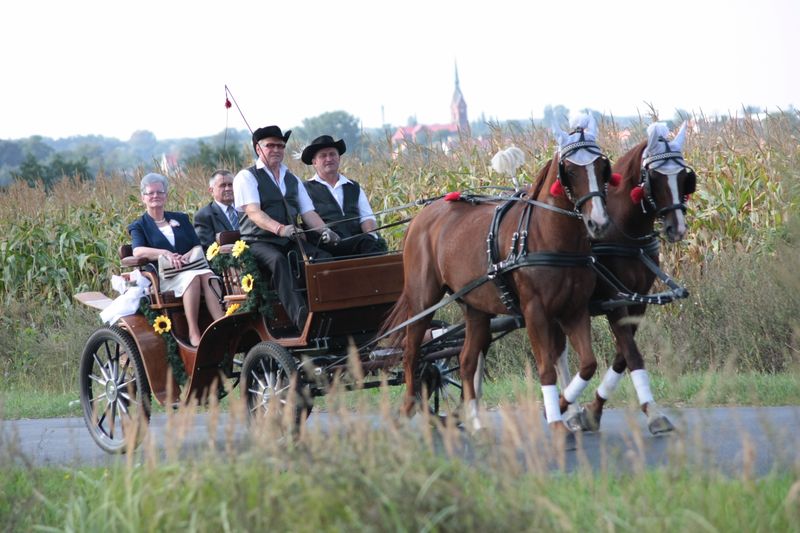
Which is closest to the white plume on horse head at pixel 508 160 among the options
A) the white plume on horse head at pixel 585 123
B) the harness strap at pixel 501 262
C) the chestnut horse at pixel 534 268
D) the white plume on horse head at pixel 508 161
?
the white plume on horse head at pixel 508 161

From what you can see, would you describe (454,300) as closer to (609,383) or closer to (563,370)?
(609,383)

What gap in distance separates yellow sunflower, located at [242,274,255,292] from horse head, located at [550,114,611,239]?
92.9 inches

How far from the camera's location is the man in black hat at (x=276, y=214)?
8.84 meters

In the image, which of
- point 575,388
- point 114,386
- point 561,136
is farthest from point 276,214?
point 575,388

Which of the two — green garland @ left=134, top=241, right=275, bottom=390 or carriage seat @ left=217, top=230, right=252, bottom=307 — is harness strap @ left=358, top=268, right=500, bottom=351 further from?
carriage seat @ left=217, top=230, right=252, bottom=307

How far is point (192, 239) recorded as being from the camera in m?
10.2

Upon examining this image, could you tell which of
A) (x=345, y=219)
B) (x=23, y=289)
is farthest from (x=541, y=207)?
(x=23, y=289)

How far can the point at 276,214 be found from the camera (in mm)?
9289

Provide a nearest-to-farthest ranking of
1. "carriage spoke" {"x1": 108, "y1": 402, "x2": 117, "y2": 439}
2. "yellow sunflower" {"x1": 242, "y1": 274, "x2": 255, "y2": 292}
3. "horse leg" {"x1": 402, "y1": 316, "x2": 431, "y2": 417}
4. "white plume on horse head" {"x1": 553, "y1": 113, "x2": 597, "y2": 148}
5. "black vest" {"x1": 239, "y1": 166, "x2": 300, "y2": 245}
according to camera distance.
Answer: "white plume on horse head" {"x1": 553, "y1": 113, "x2": 597, "y2": 148} < "yellow sunflower" {"x1": 242, "y1": 274, "x2": 255, "y2": 292} < "horse leg" {"x1": 402, "y1": 316, "x2": 431, "y2": 417} < "black vest" {"x1": 239, "y1": 166, "x2": 300, "y2": 245} < "carriage spoke" {"x1": 108, "y1": 402, "x2": 117, "y2": 439}

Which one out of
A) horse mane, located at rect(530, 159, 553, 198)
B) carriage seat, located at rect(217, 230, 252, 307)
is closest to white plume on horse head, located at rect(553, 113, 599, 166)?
horse mane, located at rect(530, 159, 553, 198)

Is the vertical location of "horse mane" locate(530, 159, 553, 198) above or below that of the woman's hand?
above

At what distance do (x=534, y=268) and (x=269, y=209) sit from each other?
238 centimetres

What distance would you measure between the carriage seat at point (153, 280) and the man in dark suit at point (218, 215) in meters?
1.00

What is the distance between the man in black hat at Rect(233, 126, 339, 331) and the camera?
8.84 metres
